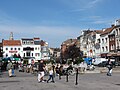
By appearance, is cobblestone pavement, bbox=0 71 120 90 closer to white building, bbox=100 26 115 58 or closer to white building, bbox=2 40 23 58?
white building, bbox=100 26 115 58

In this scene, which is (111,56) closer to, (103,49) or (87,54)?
(103,49)

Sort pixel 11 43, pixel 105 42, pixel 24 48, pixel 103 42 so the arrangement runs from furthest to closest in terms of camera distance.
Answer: pixel 24 48, pixel 11 43, pixel 103 42, pixel 105 42

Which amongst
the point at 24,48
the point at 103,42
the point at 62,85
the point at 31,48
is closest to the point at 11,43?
the point at 24,48

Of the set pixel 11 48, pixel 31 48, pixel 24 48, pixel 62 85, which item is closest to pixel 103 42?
pixel 31 48

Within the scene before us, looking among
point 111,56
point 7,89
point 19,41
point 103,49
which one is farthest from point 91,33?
point 7,89

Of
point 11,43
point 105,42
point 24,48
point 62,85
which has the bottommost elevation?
point 62,85

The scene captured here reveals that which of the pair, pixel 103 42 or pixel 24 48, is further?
pixel 24 48

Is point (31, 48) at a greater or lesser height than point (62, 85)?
greater

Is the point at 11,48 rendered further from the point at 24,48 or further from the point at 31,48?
the point at 31,48

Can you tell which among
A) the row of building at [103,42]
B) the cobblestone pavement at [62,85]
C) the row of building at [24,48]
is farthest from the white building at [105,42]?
the cobblestone pavement at [62,85]

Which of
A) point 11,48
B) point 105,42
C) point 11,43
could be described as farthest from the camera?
point 11,43

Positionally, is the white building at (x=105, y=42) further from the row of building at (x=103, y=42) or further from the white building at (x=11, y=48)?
the white building at (x=11, y=48)

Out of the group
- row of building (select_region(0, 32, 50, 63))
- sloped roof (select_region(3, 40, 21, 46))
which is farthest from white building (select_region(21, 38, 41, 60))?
sloped roof (select_region(3, 40, 21, 46))

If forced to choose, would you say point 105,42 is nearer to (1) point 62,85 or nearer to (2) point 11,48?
(2) point 11,48
